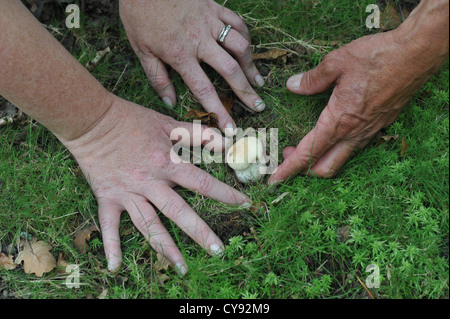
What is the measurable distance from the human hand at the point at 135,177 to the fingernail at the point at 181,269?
24 cm

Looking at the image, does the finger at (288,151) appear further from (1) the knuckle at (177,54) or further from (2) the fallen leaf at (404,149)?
(1) the knuckle at (177,54)

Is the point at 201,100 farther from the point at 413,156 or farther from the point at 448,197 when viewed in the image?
the point at 448,197

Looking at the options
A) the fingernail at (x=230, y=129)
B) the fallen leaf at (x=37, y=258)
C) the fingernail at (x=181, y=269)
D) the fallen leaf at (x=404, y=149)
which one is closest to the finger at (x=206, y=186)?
the fingernail at (x=230, y=129)

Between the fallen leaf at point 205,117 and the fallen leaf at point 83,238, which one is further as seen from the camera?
the fallen leaf at point 205,117

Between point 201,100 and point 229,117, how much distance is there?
271 mm

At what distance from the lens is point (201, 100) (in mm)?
3250

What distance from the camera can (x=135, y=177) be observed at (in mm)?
2947

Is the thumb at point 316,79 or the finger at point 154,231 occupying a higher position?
the thumb at point 316,79

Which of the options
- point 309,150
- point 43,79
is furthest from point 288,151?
point 43,79

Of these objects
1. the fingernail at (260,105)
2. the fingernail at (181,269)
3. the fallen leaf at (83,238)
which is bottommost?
the fingernail at (181,269)

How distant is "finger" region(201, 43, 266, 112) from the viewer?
3.17 meters

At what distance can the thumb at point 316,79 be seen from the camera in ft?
9.14

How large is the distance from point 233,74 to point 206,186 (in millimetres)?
925

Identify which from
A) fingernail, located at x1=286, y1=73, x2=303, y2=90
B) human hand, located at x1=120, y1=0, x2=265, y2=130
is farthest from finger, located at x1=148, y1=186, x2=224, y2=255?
fingernail, located at x1=286, y1=73, x2=303, y2=90
